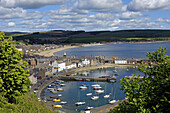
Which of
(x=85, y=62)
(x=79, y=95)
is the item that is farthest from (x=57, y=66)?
(x=79, y=95)

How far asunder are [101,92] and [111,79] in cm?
1070

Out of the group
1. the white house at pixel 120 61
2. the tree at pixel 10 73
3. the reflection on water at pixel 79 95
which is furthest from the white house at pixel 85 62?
the tree at pixel 10 73

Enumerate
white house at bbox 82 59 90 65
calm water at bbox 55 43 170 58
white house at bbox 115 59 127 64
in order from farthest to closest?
calm water at bbox 55 43 170 58, white house at bbox 115 59 127 64, white house at bbox 82 59 90 65

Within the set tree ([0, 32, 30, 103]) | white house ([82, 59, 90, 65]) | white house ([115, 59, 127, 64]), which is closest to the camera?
tree ([0, 32, 30, 103])

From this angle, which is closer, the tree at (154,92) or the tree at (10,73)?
the tree at (154,92)

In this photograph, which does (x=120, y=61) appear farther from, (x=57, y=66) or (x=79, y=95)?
(x=79, y=95)

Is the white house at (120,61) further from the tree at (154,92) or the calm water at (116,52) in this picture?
the tree at (154,92)

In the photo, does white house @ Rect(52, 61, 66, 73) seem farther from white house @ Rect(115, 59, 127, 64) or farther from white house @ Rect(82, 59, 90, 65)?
white house @ Rect(115, 59, 127, 64)

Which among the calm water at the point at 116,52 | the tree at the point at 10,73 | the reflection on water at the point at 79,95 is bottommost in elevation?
the reflection on water at the point at 79,95

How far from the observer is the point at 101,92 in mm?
35438

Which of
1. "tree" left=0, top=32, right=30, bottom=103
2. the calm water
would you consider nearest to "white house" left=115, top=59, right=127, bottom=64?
the calm water

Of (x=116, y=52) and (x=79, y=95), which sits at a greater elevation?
(x=116, y=52)

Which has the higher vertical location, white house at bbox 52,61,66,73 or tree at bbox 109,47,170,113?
tree at bbox 109,47,170,113

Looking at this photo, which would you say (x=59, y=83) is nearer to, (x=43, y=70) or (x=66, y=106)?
(x=43, y=70)
